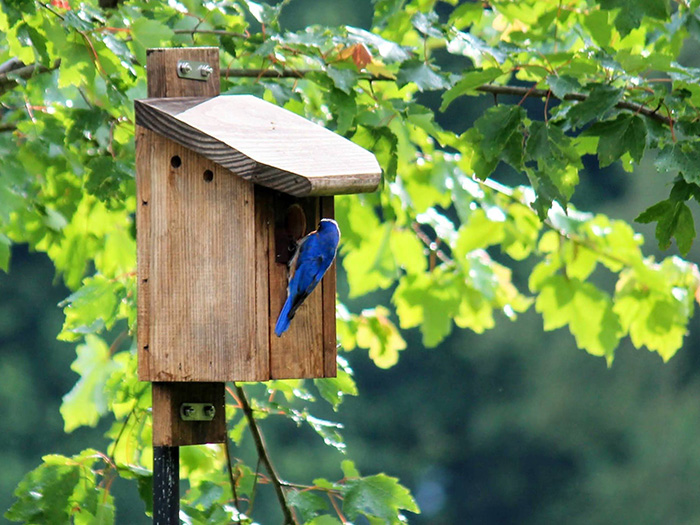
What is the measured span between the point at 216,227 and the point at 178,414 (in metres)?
0.33

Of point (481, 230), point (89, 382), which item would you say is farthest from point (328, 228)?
point (481, 230)

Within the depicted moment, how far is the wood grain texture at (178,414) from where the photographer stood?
6.36 feet

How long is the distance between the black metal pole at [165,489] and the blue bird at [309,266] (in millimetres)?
324

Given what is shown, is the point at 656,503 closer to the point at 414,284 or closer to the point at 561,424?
the point at 561,424

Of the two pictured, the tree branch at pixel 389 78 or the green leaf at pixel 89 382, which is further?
the green leaf at pixel 89 382

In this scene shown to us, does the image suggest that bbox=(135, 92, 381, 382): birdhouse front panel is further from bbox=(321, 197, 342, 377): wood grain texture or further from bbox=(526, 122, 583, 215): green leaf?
bbox=(526, 122, 583, 215): green leaf

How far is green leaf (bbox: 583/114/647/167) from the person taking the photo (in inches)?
83.4

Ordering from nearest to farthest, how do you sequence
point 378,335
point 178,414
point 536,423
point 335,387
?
1. point 178,414
2. point 335,387
3. point 378,335
4. point 536,423

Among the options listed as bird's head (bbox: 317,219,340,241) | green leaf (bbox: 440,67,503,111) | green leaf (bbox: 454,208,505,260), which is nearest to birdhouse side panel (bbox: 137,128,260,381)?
bird's head (bbox: 317,219,340,241)

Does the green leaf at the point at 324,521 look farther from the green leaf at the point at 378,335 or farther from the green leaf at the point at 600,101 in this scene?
the green leaf at the point at 378,335

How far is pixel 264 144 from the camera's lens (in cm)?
189

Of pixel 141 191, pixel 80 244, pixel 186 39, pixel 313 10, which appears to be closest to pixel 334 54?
pixel 186 39

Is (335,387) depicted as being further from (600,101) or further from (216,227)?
(600,101)

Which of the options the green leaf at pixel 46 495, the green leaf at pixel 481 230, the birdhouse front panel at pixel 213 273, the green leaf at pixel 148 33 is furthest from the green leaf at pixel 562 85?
the green leaf at pixel 481 230
